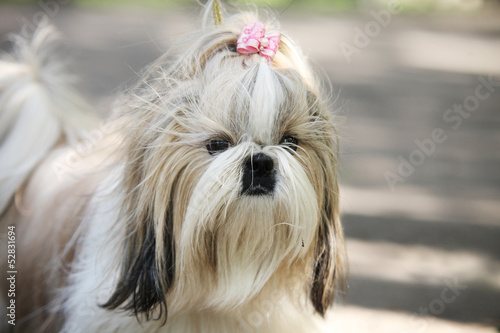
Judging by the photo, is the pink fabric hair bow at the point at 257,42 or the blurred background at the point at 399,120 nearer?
the pink fabric hair bow at the point at 257,42

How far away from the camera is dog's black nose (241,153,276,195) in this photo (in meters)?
1.35

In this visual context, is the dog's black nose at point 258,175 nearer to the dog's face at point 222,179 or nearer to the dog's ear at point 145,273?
the dog's face at point 222,179

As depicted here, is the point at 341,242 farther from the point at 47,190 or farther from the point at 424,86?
the point at 424,86

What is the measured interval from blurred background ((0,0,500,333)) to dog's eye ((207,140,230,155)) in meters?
0.47

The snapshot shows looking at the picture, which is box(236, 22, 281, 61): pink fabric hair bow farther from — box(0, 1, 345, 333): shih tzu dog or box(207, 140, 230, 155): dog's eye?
box(207, 140, 230, 155): dog's eye

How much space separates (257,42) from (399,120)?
3448mm

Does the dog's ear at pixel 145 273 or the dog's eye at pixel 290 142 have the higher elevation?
the dog's eye at pixel 290 142

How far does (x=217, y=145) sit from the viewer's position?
1396mm

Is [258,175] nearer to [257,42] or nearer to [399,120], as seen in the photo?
[257,42]

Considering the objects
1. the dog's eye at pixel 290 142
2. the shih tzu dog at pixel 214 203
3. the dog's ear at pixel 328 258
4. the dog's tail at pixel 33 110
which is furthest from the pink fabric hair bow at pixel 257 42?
the dog's tail at pixel 33 110

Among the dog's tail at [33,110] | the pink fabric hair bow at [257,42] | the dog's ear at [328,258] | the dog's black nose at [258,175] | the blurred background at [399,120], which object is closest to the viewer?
the dog's black nose at [258,175]

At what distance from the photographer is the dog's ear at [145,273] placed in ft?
4.84

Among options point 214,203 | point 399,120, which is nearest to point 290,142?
point 214,203

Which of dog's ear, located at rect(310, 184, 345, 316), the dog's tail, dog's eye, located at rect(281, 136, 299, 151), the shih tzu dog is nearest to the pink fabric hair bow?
the shih tzu dog
